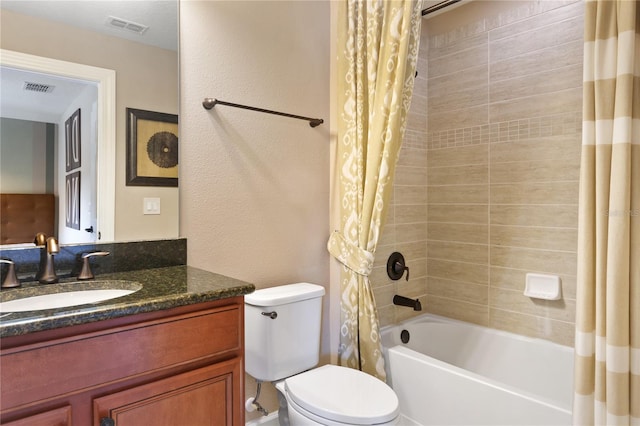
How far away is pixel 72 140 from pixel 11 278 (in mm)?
494

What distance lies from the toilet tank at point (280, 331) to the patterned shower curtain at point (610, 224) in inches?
39.5

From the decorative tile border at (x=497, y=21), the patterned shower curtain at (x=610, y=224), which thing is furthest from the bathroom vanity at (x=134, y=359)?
the decorative tile border at (x=497, y=21)

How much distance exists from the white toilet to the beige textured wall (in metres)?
0.21

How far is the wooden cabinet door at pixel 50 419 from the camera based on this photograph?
832mm

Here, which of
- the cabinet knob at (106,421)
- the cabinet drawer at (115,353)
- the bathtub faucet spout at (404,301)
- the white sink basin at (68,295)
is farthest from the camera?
the bathtub faucet spout at (404,301)

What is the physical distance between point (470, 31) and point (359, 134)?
1201mm

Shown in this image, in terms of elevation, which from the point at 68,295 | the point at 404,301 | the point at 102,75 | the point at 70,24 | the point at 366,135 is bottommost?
the point at 404,301

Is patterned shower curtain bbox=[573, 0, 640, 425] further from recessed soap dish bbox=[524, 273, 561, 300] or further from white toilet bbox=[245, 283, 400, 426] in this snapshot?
recessed soap dish bbox=[524, 273, 561, 300]

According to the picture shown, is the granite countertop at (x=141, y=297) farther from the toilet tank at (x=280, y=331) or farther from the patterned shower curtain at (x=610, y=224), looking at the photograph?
the patterned shower curtain at (x=610, y=224)

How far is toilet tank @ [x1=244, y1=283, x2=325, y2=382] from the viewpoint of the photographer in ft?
5.19

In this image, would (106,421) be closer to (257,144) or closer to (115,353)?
(115,353)

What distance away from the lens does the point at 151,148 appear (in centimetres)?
148

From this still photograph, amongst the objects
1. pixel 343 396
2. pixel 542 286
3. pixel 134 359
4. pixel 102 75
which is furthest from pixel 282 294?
pixel 542 286

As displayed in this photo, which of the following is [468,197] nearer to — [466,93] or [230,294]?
[466,93]
